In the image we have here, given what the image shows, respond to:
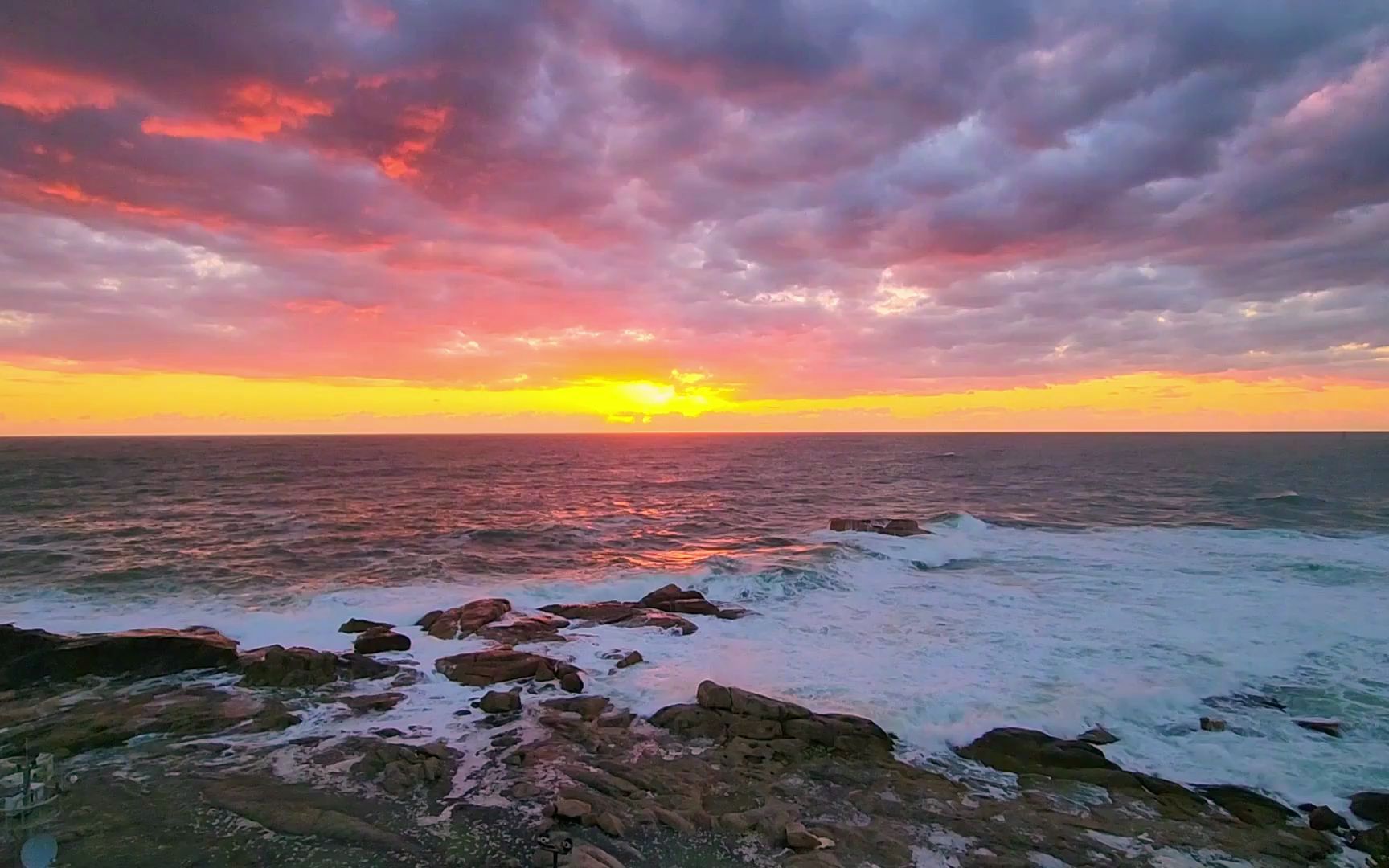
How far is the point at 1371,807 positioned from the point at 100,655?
79.5 feet

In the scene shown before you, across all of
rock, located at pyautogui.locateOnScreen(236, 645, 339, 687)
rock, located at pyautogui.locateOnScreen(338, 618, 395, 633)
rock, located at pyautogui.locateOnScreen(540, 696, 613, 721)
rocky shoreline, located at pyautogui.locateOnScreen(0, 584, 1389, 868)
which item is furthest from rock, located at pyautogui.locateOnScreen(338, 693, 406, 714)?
rock, located at pyautogui.locateOnScreen(338, 618, 395, 633)

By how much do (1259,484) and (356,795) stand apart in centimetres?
8181

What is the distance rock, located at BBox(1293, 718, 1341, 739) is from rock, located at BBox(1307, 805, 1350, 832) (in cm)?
364

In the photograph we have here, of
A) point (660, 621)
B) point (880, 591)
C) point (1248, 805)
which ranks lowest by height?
point (880, 591)

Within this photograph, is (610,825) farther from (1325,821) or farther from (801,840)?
(1325,821)

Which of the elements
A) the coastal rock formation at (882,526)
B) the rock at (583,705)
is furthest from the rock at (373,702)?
the coastal rock formation at (882,526)

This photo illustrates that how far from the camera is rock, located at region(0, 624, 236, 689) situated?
15.4 m

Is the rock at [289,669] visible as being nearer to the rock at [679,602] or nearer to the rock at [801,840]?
the rock at [679,602]

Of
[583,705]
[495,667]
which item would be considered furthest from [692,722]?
[495,667]

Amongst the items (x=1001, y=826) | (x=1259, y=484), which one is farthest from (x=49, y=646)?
(x=1259, y=484)

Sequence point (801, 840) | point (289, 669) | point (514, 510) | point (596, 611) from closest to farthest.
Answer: point (801, 840), point (289, 669), point (596, 611), point (514, 510)

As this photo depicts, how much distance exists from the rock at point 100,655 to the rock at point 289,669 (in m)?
0.93

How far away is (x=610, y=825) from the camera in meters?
9.70

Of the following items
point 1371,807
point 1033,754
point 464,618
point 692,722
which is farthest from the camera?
point 464,618
